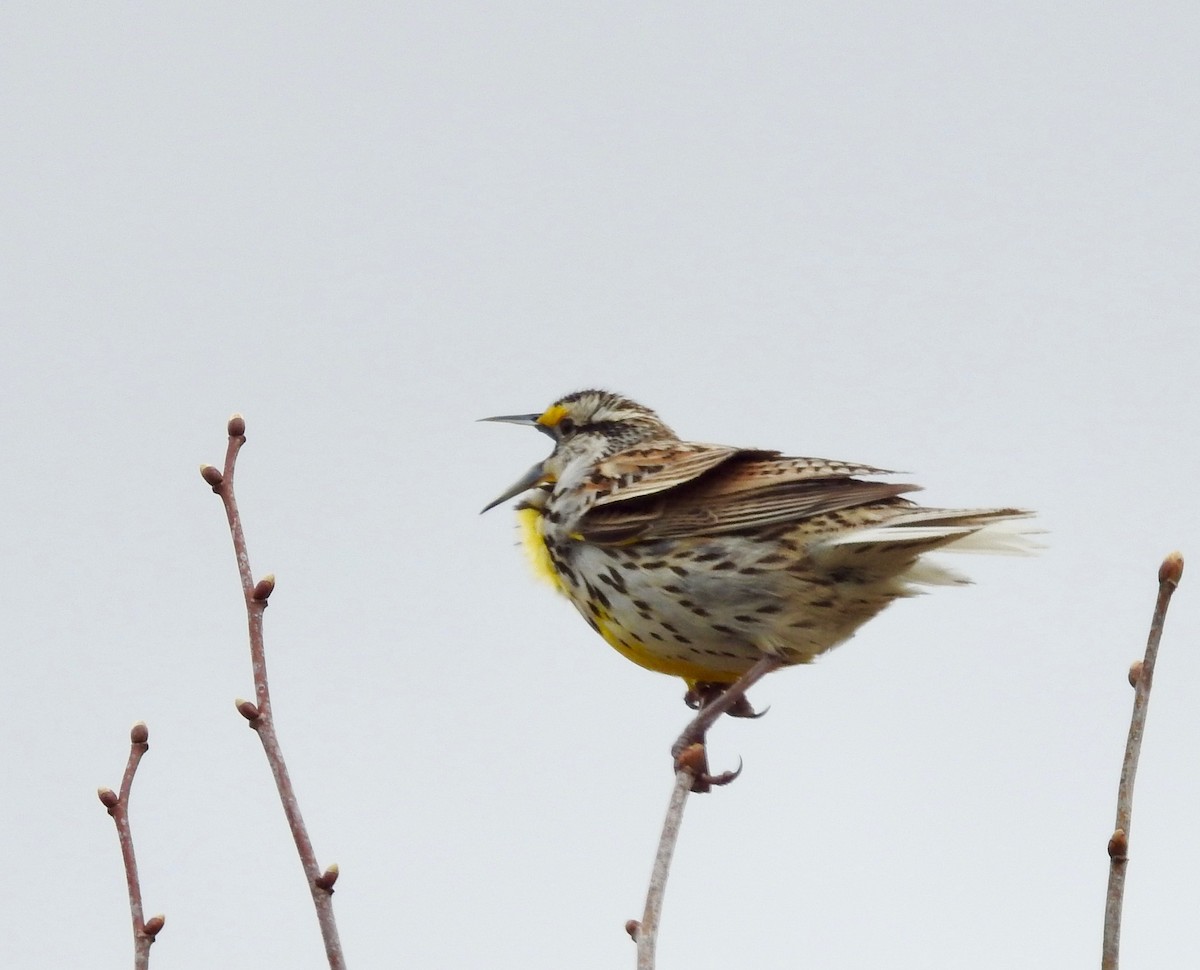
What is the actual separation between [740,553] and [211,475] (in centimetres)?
267

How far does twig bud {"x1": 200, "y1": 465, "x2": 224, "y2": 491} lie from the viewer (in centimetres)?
409

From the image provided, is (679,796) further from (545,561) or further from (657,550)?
(545,561)

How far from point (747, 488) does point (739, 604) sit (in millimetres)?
582

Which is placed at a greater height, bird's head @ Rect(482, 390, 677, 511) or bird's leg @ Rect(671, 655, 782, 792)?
bird's head @ Rect(482, 390, 677, 511)

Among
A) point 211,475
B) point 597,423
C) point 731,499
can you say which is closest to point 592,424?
point 597,423

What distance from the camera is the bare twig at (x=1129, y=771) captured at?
10.2 ft

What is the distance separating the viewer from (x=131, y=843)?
3828 mm

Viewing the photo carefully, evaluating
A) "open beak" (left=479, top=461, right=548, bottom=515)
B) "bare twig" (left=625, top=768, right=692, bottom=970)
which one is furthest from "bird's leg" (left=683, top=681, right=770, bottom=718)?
"bare twig" (left=625, top=768, right=692, bottom=970)

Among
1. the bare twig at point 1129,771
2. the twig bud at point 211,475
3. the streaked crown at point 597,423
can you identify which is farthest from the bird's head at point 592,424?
the bare twig at point 1129,771

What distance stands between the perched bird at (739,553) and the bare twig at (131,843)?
2504 mm

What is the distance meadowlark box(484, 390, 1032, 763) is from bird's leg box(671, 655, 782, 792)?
0.02 meters

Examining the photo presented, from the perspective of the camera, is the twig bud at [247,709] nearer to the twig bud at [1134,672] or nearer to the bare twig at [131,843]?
the bare twig at [131,843]

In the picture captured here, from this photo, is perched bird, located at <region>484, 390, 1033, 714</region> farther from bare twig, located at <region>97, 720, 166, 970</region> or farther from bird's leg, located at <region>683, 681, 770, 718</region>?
bare twig, located at <region>97, 720, 166, 970</region>

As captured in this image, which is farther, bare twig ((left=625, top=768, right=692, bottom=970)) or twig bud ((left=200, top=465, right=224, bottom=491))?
twig bud ((left=200, top=465, right=224, bottom=491))
